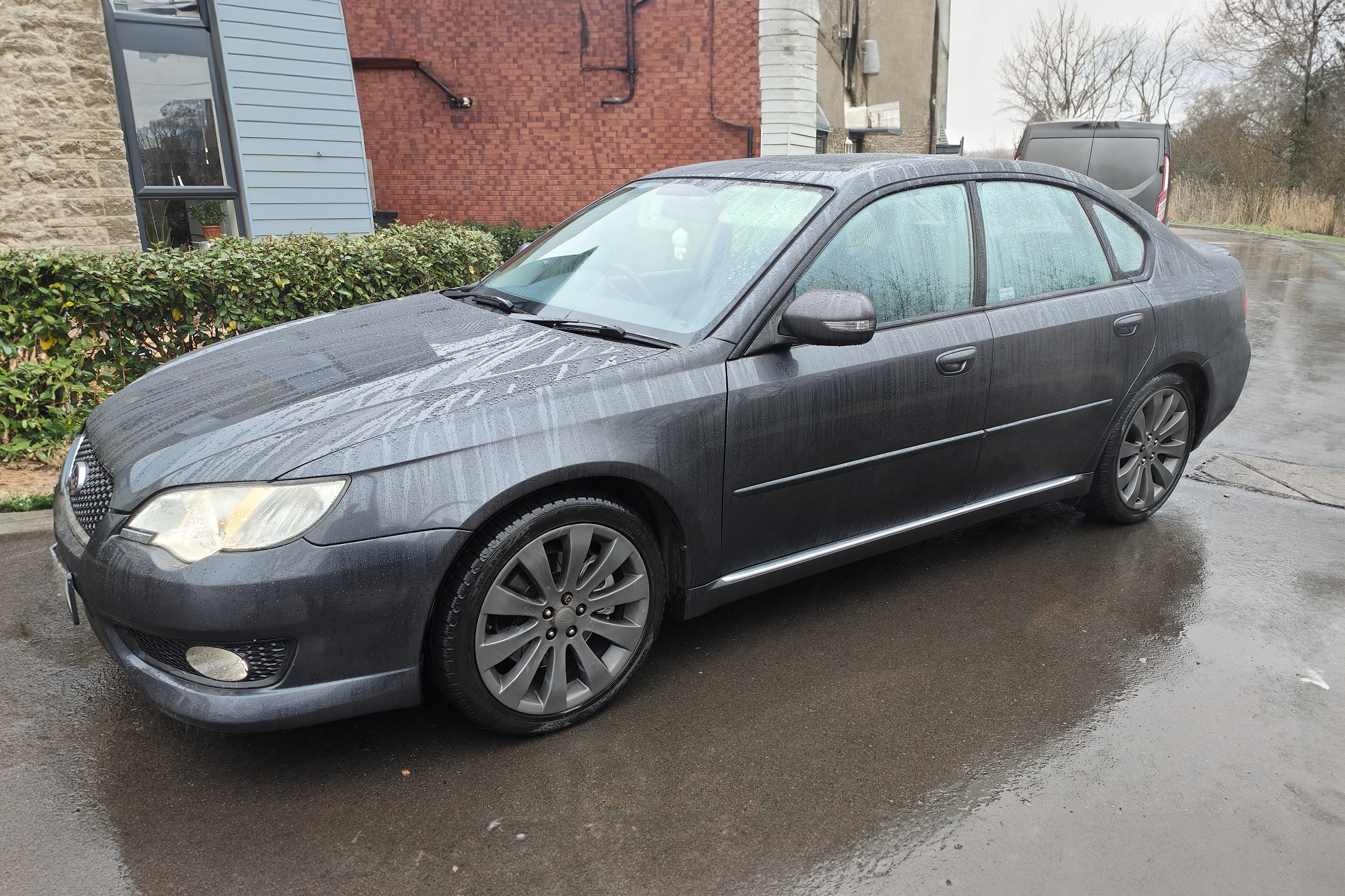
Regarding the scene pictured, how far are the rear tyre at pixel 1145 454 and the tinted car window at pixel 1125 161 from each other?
10517 millimetres

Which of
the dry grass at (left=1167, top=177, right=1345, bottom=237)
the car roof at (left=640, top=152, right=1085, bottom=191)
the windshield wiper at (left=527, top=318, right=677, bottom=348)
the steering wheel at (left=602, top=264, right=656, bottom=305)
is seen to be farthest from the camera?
the dry grass at (left=1167, top=177, right=1345, bottom=237)

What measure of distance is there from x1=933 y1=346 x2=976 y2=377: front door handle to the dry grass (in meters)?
25.3

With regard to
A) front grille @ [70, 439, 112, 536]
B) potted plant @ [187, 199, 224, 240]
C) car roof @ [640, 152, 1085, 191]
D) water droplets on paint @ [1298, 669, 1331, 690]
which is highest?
car roof @ [640, 152, 1085, 191]

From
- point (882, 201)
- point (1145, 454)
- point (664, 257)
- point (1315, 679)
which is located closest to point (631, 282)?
point (664, 257)

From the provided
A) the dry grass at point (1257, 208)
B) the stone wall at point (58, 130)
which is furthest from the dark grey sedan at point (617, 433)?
the dry grass at point (1257, 208)

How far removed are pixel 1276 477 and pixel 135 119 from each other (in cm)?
915

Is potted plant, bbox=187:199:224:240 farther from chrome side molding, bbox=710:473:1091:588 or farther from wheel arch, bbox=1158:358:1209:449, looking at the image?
wheel arch, bbox=1158:358:1209:449

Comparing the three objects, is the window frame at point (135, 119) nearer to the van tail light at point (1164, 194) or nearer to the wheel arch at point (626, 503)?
the wheel arch at point (626, 503)

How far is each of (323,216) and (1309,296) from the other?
12.5 metres


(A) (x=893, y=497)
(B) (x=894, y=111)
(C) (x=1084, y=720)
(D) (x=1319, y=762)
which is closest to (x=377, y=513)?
(A) (x=893, y=497)

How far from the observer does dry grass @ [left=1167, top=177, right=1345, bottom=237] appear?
2580cm

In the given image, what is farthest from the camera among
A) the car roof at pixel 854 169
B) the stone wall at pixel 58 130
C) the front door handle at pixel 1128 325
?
the stone wall at pixel 58 130

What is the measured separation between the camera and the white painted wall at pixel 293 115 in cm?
912

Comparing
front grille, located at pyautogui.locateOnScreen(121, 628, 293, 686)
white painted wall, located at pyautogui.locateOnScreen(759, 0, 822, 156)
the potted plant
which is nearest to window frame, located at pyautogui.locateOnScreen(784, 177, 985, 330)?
front grille, located at pyautogui.locateOnScreen(121, 628, 293, 686)
